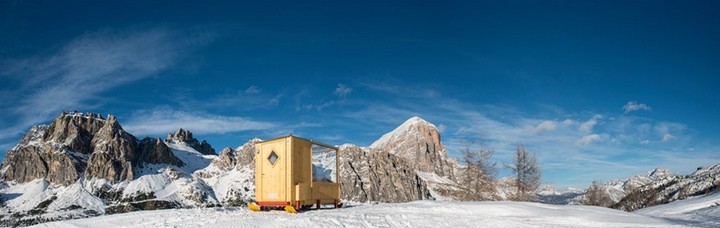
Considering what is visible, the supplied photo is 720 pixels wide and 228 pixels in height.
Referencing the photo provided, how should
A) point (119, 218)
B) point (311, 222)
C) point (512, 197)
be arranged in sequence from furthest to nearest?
point (512, 197), point (119, 218), point (311, 222)

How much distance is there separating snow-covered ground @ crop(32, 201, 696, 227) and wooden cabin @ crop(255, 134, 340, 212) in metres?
2.18

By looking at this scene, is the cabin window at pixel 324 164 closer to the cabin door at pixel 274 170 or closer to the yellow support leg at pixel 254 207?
the cabin door at pixel 274 170

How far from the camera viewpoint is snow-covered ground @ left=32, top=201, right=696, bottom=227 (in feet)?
50.9

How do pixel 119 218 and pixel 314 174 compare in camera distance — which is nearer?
pixel 119 218

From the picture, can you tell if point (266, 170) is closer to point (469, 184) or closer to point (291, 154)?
point (291, 154)

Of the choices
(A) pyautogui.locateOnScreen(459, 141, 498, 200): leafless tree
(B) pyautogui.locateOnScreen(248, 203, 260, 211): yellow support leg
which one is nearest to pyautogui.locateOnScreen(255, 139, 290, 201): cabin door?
(B) pyautogui.locateOnScreen(248, 203, 260, 211): yellow support leg

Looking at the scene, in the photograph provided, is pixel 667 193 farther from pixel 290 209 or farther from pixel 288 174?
pixel 290 209

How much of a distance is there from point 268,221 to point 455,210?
30.2ft

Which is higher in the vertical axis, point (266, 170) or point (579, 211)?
point (266, 170)

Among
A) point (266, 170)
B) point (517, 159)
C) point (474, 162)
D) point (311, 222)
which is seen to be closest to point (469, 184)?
point (474, 162)

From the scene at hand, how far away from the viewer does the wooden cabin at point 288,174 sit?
2080cm

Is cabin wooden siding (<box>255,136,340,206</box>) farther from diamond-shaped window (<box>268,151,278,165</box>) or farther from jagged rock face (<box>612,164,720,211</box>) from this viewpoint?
jagged rock face (<box>612,164,720,211</box>)

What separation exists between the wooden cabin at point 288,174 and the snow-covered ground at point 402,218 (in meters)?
2.18

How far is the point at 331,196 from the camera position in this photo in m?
24.2
